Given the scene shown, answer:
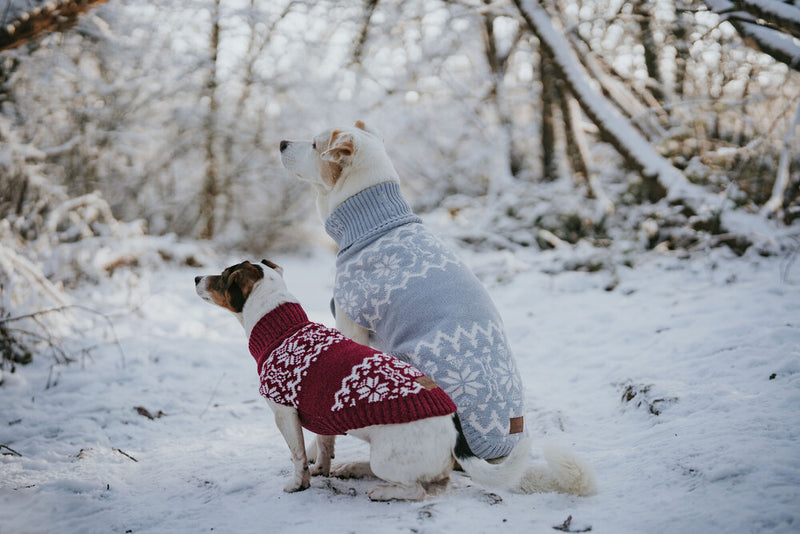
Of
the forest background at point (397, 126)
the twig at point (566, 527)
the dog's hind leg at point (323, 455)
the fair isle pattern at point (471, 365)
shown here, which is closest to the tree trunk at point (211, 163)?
the forest background at point (397, 126)

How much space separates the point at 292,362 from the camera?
7.22 feet

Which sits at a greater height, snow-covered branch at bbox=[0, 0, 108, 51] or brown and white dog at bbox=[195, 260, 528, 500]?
snow-covered branch at bbox=[0, 0, 108, 51]

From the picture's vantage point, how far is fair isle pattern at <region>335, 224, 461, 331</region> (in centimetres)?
241

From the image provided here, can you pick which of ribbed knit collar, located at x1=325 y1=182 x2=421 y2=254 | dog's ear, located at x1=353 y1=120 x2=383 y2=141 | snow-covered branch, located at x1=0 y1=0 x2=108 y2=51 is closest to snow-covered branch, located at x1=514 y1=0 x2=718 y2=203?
dog's ear, located at x1=353 y1=120 x2=383 y2=141

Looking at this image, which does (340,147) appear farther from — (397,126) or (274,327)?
(397,126)

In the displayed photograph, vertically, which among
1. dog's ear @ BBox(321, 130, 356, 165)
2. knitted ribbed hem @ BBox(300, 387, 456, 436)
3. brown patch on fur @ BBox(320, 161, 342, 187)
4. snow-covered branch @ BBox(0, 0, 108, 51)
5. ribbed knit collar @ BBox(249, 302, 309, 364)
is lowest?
knitted ribbed hem @ BBox(300, 387, 456, 436)

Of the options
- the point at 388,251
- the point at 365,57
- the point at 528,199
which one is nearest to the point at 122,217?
the point at 365,57

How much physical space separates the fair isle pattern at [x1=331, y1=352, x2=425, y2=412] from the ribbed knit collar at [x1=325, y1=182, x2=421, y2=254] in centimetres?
84

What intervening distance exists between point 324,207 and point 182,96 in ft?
28.5

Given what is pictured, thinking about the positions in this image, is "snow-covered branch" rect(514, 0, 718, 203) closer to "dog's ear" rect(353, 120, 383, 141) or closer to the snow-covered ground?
the snow-covered ground

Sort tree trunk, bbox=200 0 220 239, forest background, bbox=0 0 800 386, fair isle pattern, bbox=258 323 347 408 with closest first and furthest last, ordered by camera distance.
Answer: fair isle pattern, bbox=258 323 347 408
forest background, bbox=0 0 800 386
tree trunk, bbox=200 0 220 239

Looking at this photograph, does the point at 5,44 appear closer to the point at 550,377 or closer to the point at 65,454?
the point at 65,454

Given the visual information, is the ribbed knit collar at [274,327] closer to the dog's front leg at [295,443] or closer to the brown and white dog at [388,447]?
the brown and white dog at [388,447]

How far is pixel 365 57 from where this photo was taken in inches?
422
